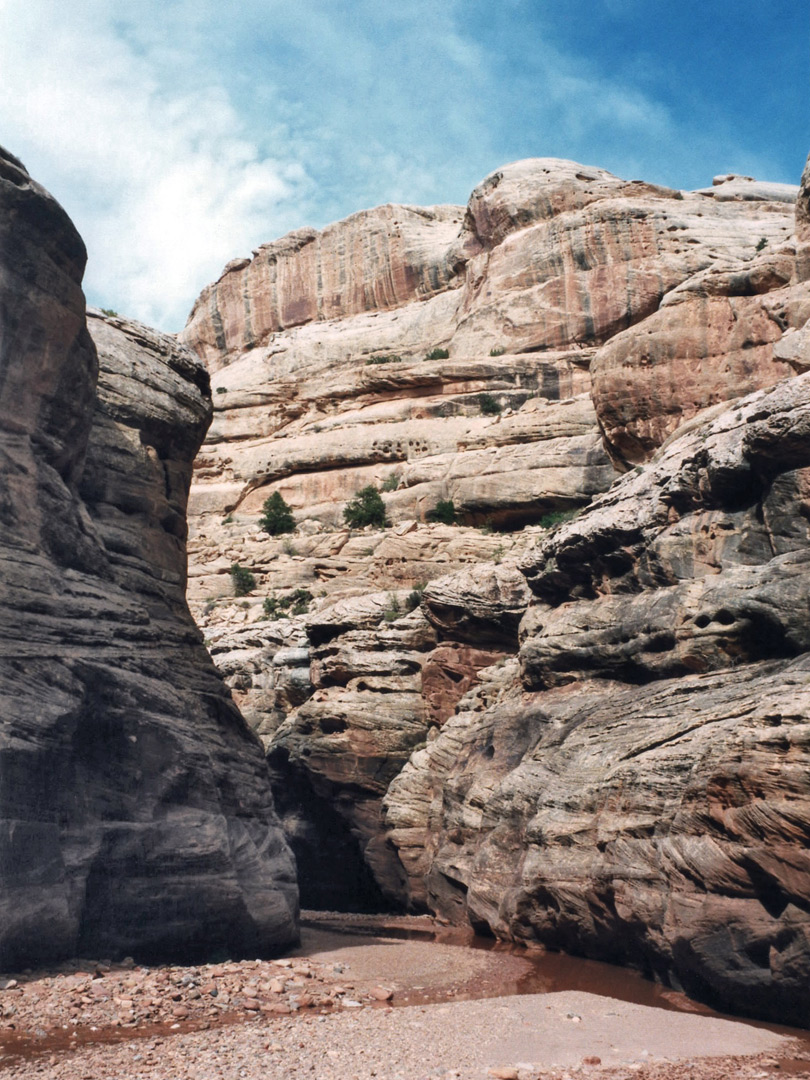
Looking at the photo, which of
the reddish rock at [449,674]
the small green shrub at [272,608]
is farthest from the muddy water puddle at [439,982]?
the small green shrub at [272,608]

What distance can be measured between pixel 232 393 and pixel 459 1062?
6178cm

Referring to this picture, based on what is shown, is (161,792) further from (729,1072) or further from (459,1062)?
(729,1072)

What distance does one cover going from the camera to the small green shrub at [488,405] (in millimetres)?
61031

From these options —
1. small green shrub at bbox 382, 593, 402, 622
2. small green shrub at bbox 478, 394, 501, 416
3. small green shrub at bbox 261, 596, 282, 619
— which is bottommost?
small green shrub at bbox 382, 593, 402, 622

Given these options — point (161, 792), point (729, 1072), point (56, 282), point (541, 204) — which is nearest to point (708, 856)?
point (729, 1072)

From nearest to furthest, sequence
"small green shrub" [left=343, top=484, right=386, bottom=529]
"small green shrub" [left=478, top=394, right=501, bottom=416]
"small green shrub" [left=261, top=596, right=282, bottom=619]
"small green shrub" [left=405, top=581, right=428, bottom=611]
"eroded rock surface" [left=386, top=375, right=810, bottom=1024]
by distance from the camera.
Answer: "eroded rock surface" [left=386, top=375, right=810, bottom=1024] < "small green shrub" [left=405, top=581, right=428, bottom=611] < "small green shrub" [left=261, top=596, right=282, bottom=619] < "small green shrub" [left=343, top=484, right=386, bottom=529] < "small green shrub" [left=478, top=394, right=501, bottom=416]

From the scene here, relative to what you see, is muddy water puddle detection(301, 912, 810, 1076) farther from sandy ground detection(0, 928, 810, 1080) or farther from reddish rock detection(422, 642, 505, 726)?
reddish rock detection(422, 642, 505, 726)

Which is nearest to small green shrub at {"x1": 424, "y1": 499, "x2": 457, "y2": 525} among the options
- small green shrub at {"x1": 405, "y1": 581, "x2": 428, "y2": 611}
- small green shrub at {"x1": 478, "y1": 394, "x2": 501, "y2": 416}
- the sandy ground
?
small green shrub at {"x1": 478, "y1": 394, "x2": 501, "y2": 416}

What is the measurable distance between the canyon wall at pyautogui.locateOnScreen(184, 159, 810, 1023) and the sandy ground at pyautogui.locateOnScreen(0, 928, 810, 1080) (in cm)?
174

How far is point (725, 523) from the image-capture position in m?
21.2

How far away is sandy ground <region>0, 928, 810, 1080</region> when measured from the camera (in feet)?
39.7

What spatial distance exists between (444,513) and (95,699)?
36.4m

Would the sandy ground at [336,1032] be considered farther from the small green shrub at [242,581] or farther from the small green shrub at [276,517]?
the small green shrub at [276,517]

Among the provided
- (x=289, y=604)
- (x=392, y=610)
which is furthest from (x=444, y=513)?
(x=392, y=610)
